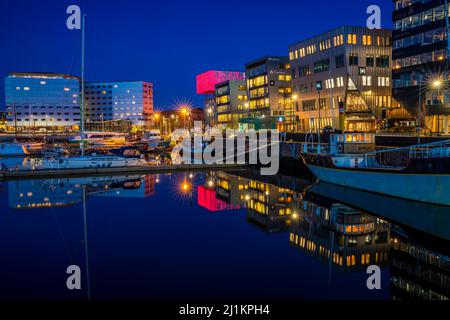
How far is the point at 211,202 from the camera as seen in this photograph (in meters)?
36.3

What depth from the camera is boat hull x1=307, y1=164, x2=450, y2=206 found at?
28.6 m

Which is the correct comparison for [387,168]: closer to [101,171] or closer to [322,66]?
[101,171]

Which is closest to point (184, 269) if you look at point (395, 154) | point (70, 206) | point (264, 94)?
point (70, 206)

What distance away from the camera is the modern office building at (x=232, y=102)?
138 metres

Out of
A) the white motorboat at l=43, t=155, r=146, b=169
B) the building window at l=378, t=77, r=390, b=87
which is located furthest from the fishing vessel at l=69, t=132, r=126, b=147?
the building window at l=378, t=77, r=390, b=87

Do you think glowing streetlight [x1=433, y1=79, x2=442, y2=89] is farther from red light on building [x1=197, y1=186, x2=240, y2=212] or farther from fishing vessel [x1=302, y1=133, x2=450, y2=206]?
red light on building [x1=197, y1=186, x2=240, y2=212]

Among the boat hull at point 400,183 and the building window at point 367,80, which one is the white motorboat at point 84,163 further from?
the building window at point 367,80

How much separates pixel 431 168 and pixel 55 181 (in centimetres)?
3743

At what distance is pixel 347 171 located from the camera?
38281 millimetres

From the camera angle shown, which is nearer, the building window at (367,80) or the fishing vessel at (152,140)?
the building window at (367,80)

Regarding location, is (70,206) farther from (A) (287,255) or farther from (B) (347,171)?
(B) (347,171)

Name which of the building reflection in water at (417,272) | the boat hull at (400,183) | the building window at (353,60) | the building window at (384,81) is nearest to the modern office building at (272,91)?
the building window at (384,81)

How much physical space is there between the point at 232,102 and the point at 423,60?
80389 mm

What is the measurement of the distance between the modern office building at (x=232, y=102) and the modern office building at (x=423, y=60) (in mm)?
66479
